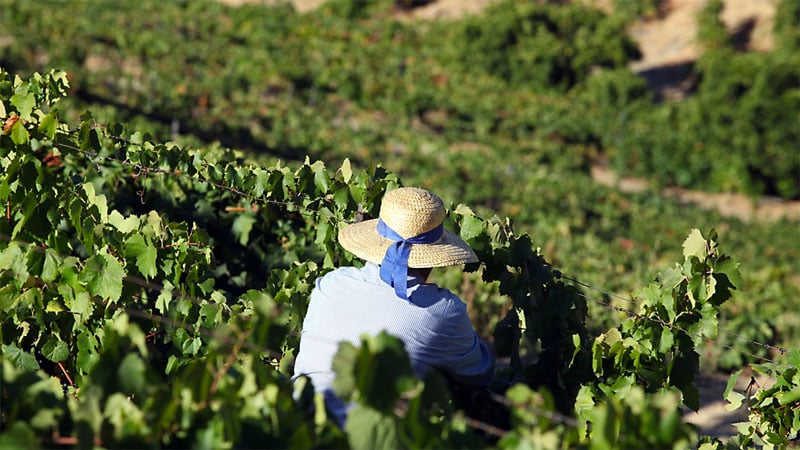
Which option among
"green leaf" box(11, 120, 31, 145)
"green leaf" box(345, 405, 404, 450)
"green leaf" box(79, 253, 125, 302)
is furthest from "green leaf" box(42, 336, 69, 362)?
"green leaf" box(345, 405, 404, 450)

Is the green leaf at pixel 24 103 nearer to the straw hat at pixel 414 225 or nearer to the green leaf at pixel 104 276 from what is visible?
the green leaf at pixel 104 276

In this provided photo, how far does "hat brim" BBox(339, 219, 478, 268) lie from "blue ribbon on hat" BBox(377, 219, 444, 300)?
0.07ft

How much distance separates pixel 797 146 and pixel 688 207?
464cm

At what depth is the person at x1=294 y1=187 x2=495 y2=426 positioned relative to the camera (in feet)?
9.05

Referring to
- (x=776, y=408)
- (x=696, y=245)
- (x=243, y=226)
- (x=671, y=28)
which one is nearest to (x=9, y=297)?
(x=243, y=226)

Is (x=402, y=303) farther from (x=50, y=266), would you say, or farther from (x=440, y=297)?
(x=50, y=266)

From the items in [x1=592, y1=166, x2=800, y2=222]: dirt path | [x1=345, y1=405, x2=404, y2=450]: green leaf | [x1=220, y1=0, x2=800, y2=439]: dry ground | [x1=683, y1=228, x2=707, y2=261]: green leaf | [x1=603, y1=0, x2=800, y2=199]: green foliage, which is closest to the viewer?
[x1=345, y1=405, x2=404, y2=450]: green leaf

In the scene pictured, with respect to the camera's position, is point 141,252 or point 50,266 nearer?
point 50,266

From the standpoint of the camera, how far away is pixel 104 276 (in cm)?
340

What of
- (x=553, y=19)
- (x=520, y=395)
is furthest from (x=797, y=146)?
(x=520, y=395)

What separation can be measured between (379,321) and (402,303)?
0.10m

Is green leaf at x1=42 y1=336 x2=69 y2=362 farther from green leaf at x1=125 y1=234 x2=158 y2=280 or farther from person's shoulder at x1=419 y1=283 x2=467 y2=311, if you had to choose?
person's shoulder at x1=419 y1=283 x2=467 y2=311

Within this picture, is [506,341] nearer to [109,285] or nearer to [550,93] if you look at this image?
[109,285]

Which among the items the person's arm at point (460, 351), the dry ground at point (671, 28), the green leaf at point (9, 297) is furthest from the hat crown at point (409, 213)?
the dry ground at point (671, 28)
